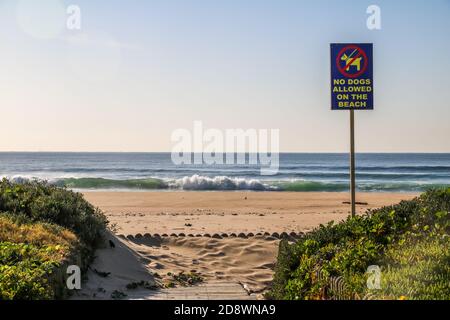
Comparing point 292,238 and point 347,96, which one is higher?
point 347,96

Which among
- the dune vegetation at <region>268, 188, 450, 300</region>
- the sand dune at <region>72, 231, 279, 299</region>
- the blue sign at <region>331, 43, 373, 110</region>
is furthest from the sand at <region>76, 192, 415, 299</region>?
the blue sign at <region>331, 43, 373, 110</region>

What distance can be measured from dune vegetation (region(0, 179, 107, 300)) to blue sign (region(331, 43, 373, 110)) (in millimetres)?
5311

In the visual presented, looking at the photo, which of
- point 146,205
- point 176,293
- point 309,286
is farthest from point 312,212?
point 309,286

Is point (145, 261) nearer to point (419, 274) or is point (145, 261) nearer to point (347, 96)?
point (347, 96)

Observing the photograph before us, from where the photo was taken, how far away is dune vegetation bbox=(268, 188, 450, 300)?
226 inches

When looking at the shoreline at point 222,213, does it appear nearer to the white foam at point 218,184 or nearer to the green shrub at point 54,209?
the green shrub at point 54,209

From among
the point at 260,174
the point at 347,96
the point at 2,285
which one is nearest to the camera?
the point at 2,285

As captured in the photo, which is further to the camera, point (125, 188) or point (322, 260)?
point (125, 188)

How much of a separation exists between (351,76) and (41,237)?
6.31m

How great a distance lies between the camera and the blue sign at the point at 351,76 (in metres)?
10.9

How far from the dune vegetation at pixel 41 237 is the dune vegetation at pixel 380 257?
3.06m

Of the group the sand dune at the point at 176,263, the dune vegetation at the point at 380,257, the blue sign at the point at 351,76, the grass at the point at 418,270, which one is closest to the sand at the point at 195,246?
the sand dune at the point at 176,263

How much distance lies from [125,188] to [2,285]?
1490 inches
